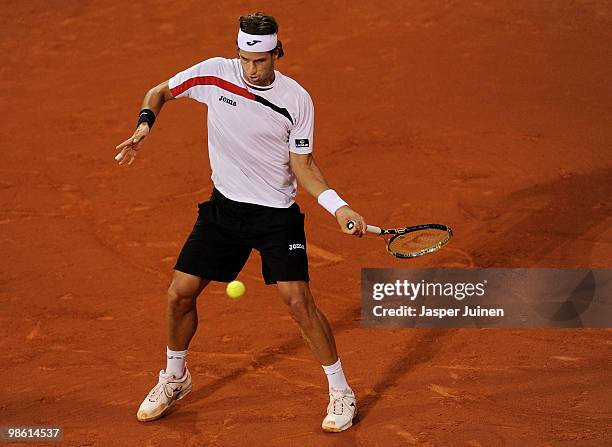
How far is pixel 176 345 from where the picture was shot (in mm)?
6367

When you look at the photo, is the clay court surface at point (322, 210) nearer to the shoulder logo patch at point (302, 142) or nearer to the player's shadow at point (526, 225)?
the player's shadow at point (526, 225)

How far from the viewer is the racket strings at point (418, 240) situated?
6527 mm

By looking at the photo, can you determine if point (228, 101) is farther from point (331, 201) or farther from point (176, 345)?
point (176, 345)

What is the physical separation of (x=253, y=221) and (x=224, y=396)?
121cm

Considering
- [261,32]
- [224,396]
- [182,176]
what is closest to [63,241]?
[182,176]

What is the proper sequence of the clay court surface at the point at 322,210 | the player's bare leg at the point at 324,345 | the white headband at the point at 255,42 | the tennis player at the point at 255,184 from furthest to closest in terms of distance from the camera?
the clay court surface at the point at 322,210 → the player's bare leg at the point at 324,345 → the tennis player at the point at 255,184 → the white headband at the point at 255,42

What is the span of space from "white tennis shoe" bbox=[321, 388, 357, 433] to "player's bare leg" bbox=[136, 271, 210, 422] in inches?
37.0

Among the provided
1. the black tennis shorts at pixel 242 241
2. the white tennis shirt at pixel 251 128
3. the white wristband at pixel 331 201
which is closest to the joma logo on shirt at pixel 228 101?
the white tennis shirt at pixel 251 128

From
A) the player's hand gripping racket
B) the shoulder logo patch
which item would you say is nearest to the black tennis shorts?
the shoulder logo patch

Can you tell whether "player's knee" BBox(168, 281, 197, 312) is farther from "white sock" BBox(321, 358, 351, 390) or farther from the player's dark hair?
the player's dark hair

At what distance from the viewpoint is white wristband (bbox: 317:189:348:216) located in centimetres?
583

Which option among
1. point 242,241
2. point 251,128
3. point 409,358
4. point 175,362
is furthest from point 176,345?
point 409,358

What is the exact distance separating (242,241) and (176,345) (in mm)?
797

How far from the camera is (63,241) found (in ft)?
28.5
